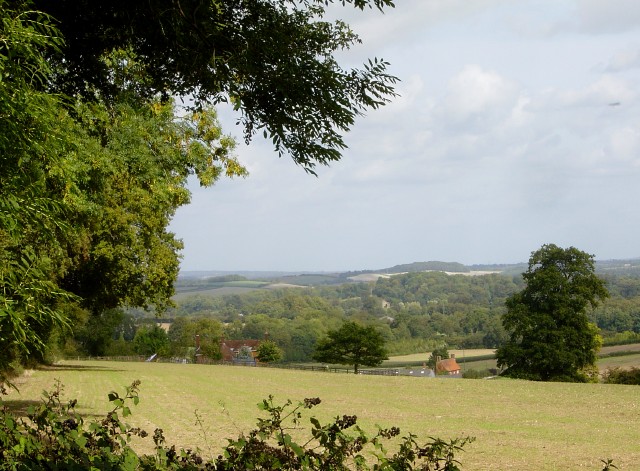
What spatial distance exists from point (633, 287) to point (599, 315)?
38768 millimetres

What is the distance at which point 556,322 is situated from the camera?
4712cm

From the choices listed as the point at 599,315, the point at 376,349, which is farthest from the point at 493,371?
the point at 599,315

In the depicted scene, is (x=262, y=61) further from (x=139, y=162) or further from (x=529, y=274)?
(x=529, y=274)

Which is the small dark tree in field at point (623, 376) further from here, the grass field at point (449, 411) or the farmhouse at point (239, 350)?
the farmhouse at point (239, 350)

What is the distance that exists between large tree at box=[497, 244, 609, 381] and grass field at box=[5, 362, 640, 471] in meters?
10.0

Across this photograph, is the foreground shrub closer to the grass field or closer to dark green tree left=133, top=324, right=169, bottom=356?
the grass field

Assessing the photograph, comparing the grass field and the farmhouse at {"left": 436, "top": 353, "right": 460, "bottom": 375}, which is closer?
the grass field

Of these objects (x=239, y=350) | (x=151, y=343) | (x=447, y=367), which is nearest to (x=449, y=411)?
(x=447, y=367)

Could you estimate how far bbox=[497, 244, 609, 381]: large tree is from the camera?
152 ft

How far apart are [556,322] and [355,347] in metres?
22.8

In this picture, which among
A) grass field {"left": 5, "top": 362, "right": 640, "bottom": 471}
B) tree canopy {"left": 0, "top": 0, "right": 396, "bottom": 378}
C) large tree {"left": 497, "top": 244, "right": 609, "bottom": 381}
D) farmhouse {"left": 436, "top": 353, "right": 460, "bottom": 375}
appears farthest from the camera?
farmhouse {"left": 436, "top": 353, "right": 460, "bottom": 375}

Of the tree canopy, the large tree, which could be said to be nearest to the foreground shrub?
the tree canopy

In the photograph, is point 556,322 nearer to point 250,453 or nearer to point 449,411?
point 449,411

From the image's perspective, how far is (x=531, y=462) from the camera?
1255 cm
